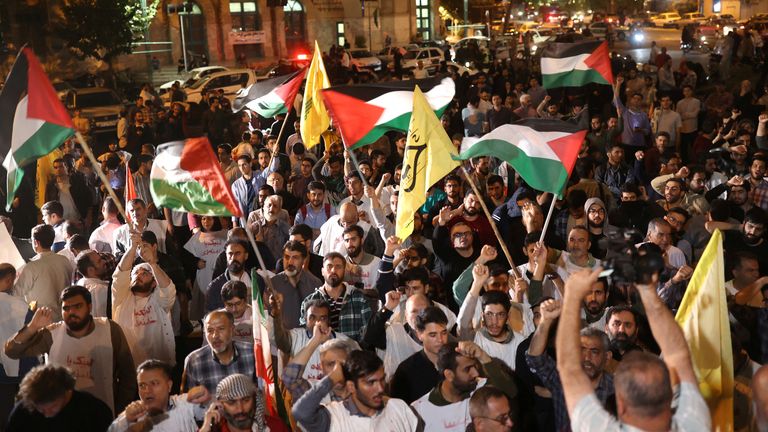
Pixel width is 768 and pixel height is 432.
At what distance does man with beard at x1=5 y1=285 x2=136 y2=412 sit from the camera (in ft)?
20.4

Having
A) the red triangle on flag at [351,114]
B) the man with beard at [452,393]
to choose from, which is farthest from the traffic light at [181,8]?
the man with beard at [452,393]

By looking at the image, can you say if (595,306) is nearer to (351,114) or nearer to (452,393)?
(452,393)

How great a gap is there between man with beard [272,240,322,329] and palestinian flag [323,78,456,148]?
150 centimetres

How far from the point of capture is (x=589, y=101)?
2014 cm

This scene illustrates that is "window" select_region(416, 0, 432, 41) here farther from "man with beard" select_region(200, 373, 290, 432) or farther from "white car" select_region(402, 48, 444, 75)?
"man with beard" select_region(200, 373, 290, 432)

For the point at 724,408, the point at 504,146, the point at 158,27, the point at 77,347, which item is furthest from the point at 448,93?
the point at 158,27

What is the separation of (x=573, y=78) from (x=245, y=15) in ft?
124

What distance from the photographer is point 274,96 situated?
1141 centimetres

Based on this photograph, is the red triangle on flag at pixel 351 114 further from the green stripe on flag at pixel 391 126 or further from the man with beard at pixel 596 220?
the man with beard at pixel 596 220

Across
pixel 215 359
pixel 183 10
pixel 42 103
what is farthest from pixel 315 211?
pixel 183 10

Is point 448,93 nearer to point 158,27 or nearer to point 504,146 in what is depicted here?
point 504,146

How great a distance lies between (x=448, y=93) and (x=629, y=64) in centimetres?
1797

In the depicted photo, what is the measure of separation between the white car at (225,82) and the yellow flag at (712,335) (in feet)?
83.4

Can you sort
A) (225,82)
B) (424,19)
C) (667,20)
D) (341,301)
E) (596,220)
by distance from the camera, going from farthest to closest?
(667,20), (424,19), (225,82), (596,220), (341,301)
